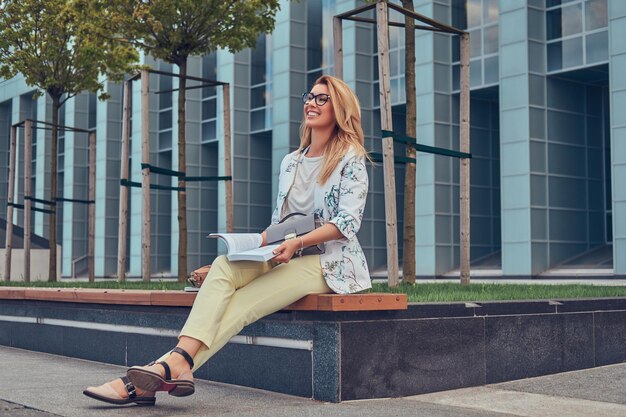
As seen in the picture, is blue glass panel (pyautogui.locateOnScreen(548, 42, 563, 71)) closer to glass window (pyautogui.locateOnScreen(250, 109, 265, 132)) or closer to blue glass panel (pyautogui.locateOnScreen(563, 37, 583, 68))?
blue glass panel (pyautogui.locateOnScreen(563, 37, 583, 68))

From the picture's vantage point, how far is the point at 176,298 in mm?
6293

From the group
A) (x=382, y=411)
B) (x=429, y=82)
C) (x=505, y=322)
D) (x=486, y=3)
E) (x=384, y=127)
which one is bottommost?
(x=382, y=411)

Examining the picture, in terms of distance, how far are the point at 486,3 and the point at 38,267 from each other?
1571cm

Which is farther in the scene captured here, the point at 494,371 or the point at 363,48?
the point at 363,48

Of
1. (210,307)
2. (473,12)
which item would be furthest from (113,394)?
(473,12)

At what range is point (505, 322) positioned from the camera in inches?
247

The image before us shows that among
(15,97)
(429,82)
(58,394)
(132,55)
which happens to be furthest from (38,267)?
(15,97)

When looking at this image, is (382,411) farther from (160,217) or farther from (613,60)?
→ (160,217)

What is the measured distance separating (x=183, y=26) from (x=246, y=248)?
8.89m

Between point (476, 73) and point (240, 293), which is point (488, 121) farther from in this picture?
point (240, 293)

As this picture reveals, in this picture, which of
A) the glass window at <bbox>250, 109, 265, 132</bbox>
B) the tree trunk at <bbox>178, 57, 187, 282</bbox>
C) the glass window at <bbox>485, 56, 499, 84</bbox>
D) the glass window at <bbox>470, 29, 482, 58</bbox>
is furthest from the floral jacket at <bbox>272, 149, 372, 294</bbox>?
the glass window at <bbox>250, 109, 265, 132</bbox>

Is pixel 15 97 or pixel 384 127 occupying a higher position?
pixel 15 97

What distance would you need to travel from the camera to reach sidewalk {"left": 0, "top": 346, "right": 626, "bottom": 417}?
4.91 m

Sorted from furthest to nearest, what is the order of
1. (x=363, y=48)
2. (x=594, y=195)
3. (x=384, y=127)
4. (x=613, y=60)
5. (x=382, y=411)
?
(x=363, y=48) < (x=594, y=195) < (x=613, y=60) < (x=384, y=127) < (x=382, y=411)
